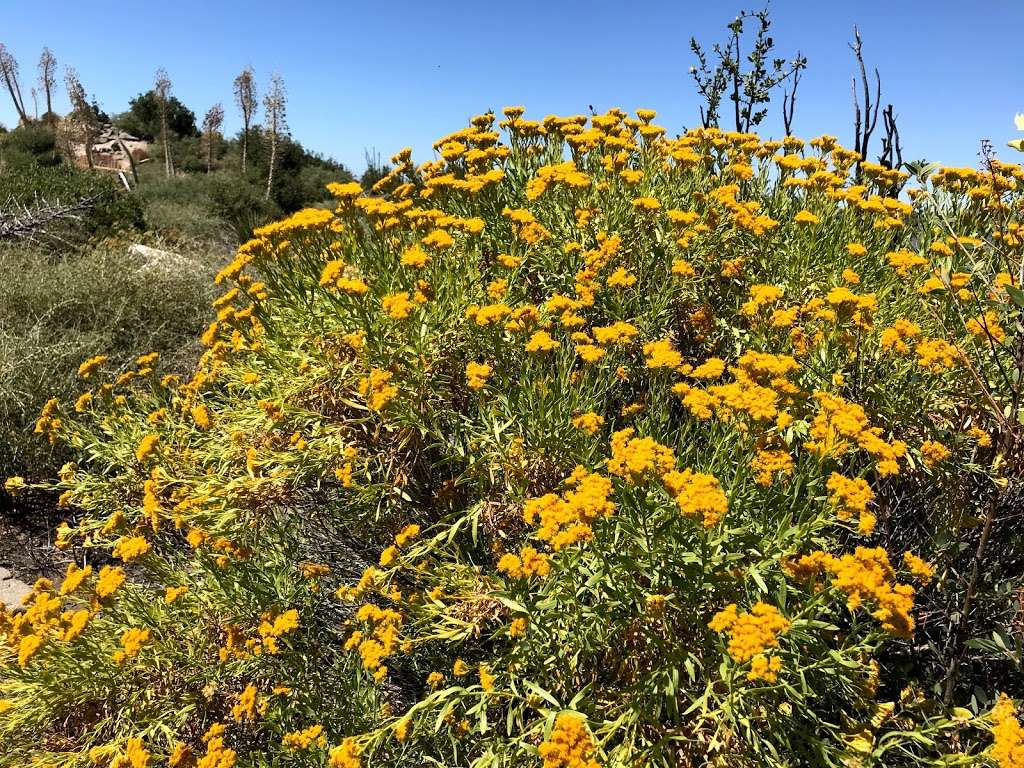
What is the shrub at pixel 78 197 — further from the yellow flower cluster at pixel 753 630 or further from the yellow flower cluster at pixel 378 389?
the yellow flower cluster at pixel 753 630

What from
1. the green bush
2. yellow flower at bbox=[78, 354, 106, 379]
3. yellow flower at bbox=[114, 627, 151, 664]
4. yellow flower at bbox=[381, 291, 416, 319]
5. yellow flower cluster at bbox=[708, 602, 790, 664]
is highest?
the green bush

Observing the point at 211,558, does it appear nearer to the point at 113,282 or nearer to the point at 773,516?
the point at 773,516

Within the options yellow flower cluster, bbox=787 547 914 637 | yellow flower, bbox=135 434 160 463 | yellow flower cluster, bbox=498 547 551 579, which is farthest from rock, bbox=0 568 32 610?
yellow flower cluster, bbox=787 547 914 637

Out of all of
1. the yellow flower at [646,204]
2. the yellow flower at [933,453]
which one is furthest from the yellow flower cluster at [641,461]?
the yellow flower at [646,204]

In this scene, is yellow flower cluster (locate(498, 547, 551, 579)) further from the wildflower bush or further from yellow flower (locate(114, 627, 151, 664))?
yellow flower (locate(114, 627, 151, 664))

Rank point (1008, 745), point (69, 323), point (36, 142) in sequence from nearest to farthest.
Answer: point (1008, 745) → point (69, 323) → point (36, 142)

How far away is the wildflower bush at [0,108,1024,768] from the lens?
1852mm

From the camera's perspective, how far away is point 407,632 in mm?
2732

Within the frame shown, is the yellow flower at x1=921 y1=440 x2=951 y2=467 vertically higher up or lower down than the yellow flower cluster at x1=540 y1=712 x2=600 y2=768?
higher up

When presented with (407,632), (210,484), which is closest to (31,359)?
(210,484)

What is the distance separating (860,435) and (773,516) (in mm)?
381

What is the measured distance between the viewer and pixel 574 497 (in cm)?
178

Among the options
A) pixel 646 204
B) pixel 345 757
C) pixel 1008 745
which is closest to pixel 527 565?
pixel 345 757

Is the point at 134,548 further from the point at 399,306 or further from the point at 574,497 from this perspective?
the point at 574,497
